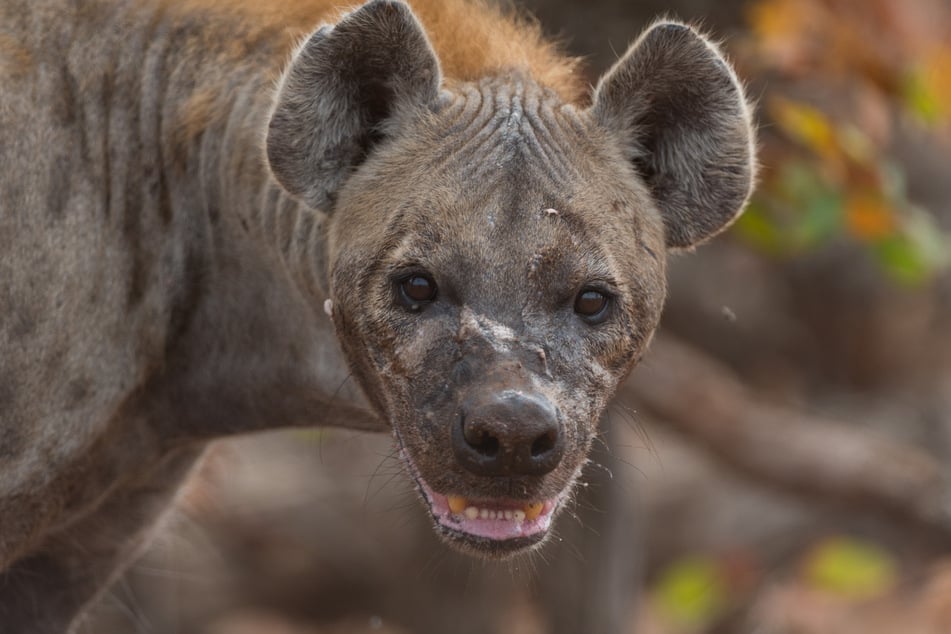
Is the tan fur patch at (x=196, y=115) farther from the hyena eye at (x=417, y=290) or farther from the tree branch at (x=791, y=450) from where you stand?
the tree branch at (x=791, y=450)

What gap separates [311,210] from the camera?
384 centimetres

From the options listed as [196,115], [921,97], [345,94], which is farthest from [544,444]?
[921,97]

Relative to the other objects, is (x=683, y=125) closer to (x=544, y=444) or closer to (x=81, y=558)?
(x=544, y=444)

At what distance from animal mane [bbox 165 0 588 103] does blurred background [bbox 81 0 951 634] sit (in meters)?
1.36

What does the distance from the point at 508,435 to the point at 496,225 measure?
478mm

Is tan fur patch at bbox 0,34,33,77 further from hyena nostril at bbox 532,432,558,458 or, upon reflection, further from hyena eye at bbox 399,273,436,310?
hyena nostril at bbox 532,432,558,458

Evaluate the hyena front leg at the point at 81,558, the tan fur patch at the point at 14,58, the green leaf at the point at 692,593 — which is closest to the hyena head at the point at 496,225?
the tan fur patch at the point at 14,58

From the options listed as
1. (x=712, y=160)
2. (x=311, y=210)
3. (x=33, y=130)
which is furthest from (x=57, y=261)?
(x=712, y=160)

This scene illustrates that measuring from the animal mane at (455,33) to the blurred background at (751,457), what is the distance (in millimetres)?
1356

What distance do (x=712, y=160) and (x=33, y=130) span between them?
1.65 m

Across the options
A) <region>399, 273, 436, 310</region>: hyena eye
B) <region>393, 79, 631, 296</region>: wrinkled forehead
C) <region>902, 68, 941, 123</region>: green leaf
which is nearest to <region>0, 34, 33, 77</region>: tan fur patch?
<region>393, 79, 631, 296</region>: wrinkled forehead

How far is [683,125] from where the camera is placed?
12.6 ft

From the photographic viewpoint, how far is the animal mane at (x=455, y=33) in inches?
158

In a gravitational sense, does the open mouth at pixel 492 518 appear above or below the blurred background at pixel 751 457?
above
